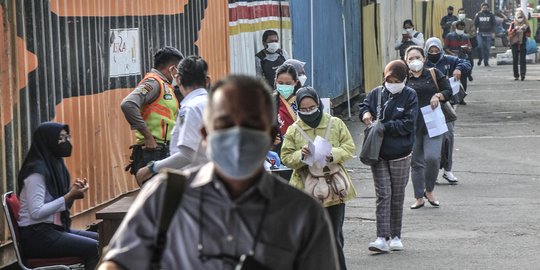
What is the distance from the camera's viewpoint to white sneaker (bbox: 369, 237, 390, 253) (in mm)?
9945

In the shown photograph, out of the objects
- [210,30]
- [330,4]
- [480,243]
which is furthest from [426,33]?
[480,243]

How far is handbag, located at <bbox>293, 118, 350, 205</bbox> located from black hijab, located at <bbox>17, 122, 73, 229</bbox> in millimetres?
1779

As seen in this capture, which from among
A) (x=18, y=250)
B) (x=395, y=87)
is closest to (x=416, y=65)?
(x=395, y=87)

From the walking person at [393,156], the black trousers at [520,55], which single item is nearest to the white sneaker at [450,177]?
the walking person at [393,156]

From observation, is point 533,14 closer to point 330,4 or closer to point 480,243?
point 330,4

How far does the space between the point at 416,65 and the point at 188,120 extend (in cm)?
549

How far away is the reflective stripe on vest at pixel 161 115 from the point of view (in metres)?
9.20

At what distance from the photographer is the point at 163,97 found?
30.1 ft

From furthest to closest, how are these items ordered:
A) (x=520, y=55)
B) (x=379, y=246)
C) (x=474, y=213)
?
(x=520, y=55)
(x=474, y=213)
(x=379, y=246)

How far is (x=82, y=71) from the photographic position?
9961 mm

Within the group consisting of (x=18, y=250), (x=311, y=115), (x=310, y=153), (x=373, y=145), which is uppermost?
(x=311, y=115)

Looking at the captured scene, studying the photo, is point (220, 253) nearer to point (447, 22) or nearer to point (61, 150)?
point (61, 150)

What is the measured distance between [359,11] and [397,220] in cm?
1506

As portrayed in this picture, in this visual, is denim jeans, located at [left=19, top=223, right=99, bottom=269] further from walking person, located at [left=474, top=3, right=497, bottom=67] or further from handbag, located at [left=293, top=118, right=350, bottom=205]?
walking person, located at [left=474, top=3, right=497, bottom=67]
